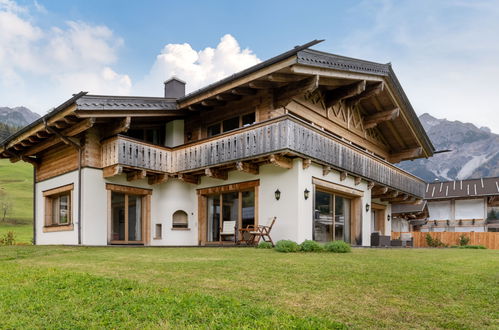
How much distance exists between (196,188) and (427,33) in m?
16.8

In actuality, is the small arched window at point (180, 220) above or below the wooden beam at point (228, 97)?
below

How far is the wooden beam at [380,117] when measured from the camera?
56.9ft

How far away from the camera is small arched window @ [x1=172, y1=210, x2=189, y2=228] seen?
14891 mm

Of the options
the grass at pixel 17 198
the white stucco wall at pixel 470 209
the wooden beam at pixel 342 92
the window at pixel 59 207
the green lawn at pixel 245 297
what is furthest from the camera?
the white stucco wall at pixel 470 209

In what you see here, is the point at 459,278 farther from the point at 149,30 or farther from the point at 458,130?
the point at 458,130

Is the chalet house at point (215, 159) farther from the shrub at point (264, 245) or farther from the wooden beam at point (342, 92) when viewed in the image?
the shrub at point (264, 245)

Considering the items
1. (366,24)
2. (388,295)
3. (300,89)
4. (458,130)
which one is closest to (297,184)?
(300,89)

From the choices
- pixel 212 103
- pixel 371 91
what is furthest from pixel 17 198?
pixel 371 91

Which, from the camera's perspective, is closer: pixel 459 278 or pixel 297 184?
pixel 459 278

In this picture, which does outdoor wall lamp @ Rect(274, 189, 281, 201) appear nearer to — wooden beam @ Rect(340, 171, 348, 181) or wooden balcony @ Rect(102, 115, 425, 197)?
wooden balcony @ Rect(102, 115, 425, 197)

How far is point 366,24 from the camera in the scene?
19.3m

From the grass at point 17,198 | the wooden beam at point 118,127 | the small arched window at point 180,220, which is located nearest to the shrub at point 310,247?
the small arched window at point 180,220

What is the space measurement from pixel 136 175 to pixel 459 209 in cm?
2955

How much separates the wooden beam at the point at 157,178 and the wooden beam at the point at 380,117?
981 cm
